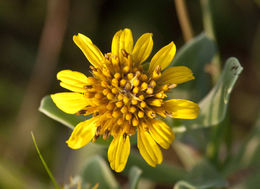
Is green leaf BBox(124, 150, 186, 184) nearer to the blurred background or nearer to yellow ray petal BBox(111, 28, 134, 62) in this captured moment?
the blurred background

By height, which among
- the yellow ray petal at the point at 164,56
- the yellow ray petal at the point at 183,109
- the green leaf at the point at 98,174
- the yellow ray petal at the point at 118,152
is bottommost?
the green leaf at the point at 98,174

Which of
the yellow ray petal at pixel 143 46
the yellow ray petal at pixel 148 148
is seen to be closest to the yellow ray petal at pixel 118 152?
the yellow ray petal at pixel 148 148

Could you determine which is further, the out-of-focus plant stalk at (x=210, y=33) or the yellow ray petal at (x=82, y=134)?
the out-of-focus plant stalk at (x=210, y=33)

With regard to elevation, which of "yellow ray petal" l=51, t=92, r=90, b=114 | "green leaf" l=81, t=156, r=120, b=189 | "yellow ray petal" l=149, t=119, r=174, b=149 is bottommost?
"green leaf" l=81, t=156, r=120, b=189

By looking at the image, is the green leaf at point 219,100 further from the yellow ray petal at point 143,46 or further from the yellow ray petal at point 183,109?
the yellow ray petal at point 143,46

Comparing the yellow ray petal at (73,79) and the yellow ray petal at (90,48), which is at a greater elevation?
the yellow ray petal at (90,48)

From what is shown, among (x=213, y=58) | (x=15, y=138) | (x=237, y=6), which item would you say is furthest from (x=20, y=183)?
(x=237, y=6)

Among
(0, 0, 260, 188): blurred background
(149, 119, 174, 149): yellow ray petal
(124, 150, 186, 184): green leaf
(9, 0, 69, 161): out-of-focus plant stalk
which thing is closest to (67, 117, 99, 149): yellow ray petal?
(149, 119, 174, 149): yellow ray petal
